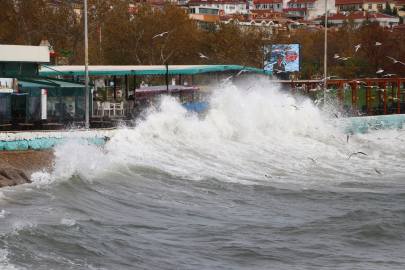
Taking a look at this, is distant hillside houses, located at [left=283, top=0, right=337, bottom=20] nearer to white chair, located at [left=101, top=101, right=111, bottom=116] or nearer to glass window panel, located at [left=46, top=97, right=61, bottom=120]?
white chair, located at [left=101, top=101, right=111, bottom=116]

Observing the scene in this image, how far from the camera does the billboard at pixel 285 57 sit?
53.4 meters

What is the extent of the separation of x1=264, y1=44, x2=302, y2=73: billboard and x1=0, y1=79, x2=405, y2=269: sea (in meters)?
26.0

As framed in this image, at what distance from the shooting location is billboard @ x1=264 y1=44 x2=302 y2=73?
53.4 meters

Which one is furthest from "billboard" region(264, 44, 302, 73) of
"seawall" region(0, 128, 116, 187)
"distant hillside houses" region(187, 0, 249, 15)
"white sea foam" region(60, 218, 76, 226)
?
"distant hillside houses" region(187, 0, 249, 15)

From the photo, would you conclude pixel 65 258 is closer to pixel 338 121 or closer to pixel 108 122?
pixel 108 122

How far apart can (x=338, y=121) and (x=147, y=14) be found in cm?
2612

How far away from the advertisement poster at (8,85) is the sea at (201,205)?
4.81 m

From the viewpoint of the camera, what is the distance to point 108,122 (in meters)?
25.0

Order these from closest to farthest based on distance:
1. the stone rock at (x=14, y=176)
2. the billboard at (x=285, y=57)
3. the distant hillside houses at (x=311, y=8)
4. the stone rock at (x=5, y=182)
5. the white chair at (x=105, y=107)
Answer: the stone rock at (x=5, y=182) < the stone rock at (x=14, y=176) < the white chair at (x=105, y=107) < the billboard at (x=285, y=57) < the distant hillside houses at (x=311, y=8)

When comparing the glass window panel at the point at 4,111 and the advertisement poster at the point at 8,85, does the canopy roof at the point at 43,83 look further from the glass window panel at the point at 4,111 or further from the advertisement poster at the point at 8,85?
the glass window panel at the point at 4,111

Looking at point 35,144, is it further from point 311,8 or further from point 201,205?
point 311,8

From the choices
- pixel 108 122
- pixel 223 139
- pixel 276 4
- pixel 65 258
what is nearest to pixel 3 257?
pixel 65 258

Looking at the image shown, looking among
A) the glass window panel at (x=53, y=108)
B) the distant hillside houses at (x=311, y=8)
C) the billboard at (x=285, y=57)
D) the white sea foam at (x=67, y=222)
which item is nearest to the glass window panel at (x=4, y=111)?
the glass window panel at (x=53, y=108)

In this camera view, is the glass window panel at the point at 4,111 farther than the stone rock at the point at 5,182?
Yes
